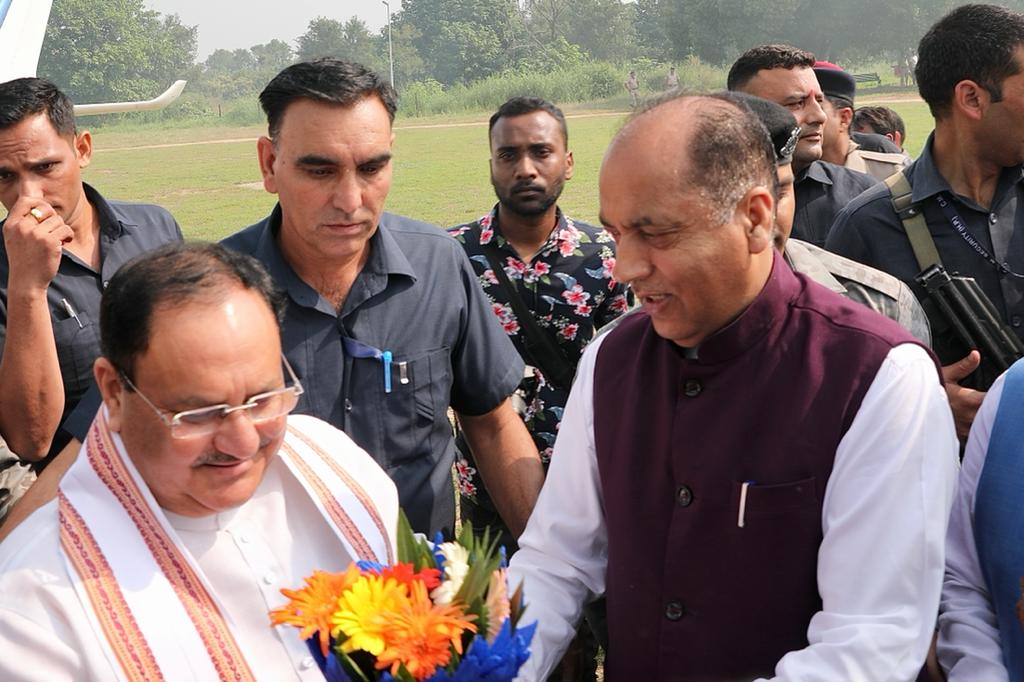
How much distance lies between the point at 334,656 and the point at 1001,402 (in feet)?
5.20

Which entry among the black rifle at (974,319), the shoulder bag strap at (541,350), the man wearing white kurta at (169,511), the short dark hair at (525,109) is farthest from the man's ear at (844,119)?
the man wearing white kurta at (169,511)

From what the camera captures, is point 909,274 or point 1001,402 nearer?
point 1001,402

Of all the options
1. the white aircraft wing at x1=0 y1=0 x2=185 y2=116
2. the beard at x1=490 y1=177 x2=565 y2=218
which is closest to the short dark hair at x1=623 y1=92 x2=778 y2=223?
the beard at x1=490 y1=177 x2=565 y2=218

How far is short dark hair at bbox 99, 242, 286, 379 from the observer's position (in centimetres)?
222

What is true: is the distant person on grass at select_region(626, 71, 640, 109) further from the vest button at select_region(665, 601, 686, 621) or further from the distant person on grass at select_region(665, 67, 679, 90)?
the vest button at select_region(665, 601, 686, 621)

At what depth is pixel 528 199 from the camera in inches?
193

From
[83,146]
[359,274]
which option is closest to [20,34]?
[83,146]

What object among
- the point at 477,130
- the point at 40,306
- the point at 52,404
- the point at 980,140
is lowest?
the point at 477,130

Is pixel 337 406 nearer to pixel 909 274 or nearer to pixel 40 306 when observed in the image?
pixel 40 306

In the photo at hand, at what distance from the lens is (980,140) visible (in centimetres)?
379

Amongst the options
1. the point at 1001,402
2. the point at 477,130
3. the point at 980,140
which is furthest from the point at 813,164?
the point at 477,130

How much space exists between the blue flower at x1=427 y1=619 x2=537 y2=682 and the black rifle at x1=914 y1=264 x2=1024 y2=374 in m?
2.15

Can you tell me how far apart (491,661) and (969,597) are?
119 cm

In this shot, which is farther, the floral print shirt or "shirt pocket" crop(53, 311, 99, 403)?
the floral print shirt
